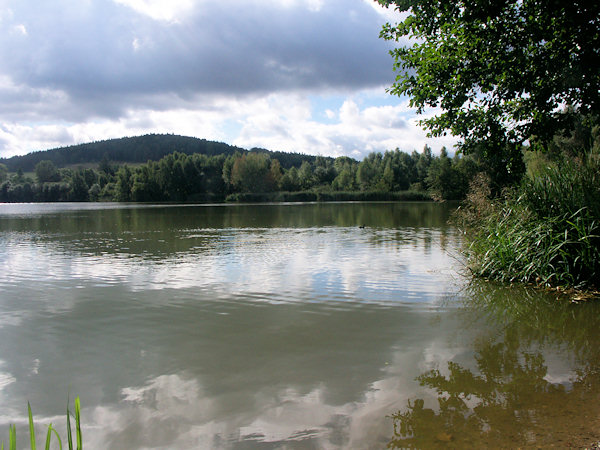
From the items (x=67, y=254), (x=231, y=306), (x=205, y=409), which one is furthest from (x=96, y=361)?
(x=67, y=254)

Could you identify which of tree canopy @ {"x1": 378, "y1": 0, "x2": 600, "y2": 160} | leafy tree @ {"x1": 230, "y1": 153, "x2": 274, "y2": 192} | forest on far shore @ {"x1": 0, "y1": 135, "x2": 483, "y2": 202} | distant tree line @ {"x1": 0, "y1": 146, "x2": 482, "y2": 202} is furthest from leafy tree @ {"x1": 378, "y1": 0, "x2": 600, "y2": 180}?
leafy tree @ {"x1": 230, "y1": 153, "x2": 274, "y2": 192}

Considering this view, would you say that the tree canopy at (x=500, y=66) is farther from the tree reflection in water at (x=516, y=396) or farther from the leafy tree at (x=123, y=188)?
the leafy tree at (x=123, y=188)

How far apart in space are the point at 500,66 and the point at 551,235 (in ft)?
12.6

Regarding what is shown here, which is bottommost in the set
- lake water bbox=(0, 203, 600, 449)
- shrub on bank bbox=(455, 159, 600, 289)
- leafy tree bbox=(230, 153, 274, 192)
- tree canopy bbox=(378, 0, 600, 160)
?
lake water bbox=(0, 203, 600, 449)

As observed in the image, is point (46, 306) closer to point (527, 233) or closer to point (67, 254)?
point (67, 254)

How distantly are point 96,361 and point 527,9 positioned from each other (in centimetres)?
1039

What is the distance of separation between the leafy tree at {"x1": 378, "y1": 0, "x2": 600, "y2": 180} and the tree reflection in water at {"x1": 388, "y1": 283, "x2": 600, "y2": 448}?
16.9 feet

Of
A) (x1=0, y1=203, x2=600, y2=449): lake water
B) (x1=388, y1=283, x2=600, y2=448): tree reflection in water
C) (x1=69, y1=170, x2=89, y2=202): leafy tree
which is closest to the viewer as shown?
(x1=388, y1=283, x2=600, y2=448): tree reflection in water

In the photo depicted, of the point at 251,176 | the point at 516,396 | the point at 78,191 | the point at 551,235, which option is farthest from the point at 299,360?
the point at 78,191

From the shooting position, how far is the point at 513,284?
1030cm

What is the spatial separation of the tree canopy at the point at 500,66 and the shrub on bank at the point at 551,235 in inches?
41.8

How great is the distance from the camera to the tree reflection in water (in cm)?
400

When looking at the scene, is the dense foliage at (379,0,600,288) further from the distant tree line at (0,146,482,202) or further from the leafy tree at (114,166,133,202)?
the leafy tree at (114,166,133,202)

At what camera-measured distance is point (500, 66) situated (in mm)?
9969
